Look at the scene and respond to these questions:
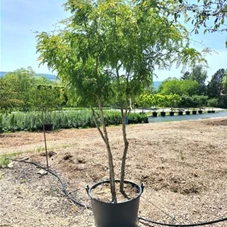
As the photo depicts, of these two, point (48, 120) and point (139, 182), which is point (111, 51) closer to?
point (139, 182)

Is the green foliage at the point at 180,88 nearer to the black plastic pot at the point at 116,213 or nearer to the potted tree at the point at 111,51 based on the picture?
the potted tree at the point at 111,51

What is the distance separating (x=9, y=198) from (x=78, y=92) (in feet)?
6.12

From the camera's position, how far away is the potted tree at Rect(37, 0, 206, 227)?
7.45 feet

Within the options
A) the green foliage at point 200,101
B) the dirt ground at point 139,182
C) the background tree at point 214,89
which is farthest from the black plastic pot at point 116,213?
the background tree at point 214,89

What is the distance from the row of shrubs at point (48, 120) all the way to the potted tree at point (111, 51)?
7184 mm

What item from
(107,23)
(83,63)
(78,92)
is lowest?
(78,92)

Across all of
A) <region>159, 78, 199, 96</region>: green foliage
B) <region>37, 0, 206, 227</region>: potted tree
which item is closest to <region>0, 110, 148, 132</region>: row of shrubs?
<region>37, 0, 206, 227</region>: potted tree

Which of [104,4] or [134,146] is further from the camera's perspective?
[134,146]

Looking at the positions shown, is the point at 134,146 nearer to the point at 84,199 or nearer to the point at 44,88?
the point at 84,199

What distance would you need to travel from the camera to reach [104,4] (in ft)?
7.21

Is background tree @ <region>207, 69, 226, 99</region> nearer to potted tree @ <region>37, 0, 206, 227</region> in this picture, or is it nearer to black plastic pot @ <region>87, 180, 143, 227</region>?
potted tree @ <region>37, 0, 206, 227</region>

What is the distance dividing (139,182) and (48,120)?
7.74 m

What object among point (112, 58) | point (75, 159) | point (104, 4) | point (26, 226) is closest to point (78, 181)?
point (75, 159)

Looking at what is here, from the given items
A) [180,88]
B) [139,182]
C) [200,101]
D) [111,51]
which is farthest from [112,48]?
[180,88]
